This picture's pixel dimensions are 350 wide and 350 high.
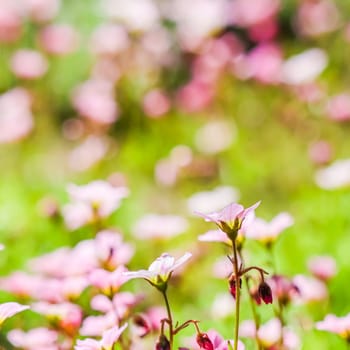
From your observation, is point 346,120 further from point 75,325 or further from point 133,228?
point 75,325

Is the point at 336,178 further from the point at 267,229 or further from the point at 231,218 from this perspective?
the point at 231,218

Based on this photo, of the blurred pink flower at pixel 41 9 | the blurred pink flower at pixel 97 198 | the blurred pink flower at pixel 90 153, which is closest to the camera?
the blurred pink flower at pixel 97 198

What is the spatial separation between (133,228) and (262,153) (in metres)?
0.84

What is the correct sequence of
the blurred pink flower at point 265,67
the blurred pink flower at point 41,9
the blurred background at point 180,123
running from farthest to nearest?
the blurred pink flower at point 41,9
the blurred pink flower at point 265,67
the blurred background at point 180,123

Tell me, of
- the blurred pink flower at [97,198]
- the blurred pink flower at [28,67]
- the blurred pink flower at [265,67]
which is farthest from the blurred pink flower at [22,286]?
the blurred pink flower at [28,67]

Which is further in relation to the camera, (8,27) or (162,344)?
(8,27)

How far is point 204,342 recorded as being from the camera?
3.28 feet

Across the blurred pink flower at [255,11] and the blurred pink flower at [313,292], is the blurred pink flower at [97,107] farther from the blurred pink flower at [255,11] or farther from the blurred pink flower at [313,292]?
the blurred pink flower at [313,292]

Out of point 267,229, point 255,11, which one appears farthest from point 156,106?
point 267,229

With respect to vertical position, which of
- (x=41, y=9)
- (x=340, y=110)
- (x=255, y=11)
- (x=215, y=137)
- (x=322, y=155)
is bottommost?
(x=322, y=155)

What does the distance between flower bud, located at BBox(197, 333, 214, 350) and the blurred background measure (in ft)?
3.26

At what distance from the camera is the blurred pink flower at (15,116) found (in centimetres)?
291

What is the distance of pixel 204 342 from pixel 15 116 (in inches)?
86.0

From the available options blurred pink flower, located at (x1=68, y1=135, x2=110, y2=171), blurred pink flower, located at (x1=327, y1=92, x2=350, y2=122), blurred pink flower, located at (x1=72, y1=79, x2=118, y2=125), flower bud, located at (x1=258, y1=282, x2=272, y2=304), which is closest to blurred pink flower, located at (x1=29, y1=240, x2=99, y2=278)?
flower bud, located at (x1=258, y1=282, x2=272, y2=304)
